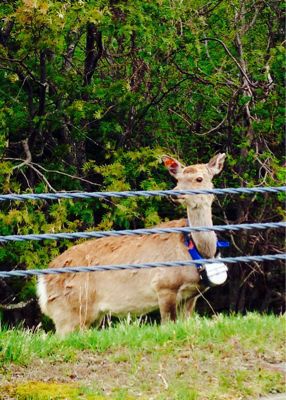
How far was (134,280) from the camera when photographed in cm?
1113

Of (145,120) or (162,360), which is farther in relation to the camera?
(145,120)

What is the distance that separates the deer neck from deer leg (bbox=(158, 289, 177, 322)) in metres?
0.72

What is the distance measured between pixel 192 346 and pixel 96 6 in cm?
700

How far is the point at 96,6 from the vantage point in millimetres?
12453

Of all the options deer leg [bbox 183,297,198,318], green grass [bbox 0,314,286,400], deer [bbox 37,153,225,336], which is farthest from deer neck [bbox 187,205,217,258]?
green grass [bbox 0,314,286,400]

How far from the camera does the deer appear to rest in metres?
Answer: 10.8

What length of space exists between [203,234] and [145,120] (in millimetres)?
4486

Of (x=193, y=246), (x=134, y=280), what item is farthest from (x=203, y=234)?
(x=134, y=280)

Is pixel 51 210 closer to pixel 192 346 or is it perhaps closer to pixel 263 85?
pixel 263 85

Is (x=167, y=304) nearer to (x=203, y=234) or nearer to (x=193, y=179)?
(x=203, y=234)

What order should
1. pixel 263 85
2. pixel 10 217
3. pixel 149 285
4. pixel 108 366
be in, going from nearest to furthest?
1. pixel 108 366
2. pixel 149 285
3. pixel 10 217
4. pixel 263 85

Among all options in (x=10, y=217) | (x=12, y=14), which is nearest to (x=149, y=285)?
(x=10, y=217)

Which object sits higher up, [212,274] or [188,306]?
[212,274]

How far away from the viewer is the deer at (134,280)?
35.4ft
